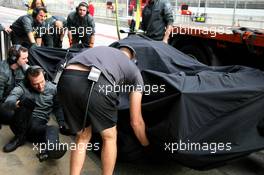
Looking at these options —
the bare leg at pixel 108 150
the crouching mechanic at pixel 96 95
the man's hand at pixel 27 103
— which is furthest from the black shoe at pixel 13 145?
the bare leg at pixel 108 150

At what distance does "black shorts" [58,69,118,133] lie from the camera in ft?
6.98

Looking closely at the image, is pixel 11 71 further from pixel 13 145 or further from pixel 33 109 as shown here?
pixel 13 145

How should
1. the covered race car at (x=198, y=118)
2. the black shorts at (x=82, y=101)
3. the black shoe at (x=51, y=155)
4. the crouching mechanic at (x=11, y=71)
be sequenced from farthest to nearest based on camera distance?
the crouching mechanic at (x=11, y=71) < the black shoe at (x=51, y=155) < the covered race car at (x=198, y=118) < the black shorts at (x=82, y=101)

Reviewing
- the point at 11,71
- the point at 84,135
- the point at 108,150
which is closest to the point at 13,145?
the point at 11,71

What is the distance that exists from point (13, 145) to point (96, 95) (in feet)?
4.52

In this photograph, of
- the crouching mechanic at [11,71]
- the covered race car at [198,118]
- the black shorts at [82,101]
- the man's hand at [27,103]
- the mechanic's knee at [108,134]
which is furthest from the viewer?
the crouching mechanic at [11,71]

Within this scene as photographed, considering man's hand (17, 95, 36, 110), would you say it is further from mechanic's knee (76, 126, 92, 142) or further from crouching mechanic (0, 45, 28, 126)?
mechanic's knee (76, 126, 92, 142)

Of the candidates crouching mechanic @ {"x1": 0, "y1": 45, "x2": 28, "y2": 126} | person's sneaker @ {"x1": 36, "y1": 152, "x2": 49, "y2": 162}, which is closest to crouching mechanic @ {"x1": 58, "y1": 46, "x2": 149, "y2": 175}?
person's sneaker @ {"x1": 36, "y1": 152, "x2": 49, "y2": 162}

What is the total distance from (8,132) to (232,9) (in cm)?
919

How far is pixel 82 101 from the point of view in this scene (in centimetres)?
213

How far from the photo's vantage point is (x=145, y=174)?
276 cm

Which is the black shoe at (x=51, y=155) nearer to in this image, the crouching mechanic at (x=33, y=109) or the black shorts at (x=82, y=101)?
the crouching mechanic at (x=33, y=109)

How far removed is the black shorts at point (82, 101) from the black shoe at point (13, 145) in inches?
43.8

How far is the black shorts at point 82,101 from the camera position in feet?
6.98
